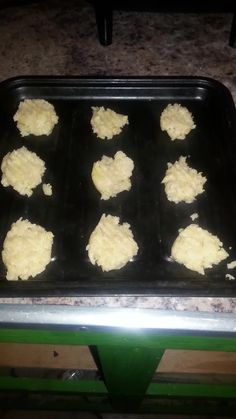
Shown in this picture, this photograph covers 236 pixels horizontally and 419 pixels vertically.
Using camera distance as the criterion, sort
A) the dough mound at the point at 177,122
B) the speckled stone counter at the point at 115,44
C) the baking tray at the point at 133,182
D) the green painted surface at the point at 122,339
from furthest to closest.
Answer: the speckled stone counter at the point at 115,44 → the dough mound at the point at 177,122 → the baking tray at the point at 133,182 → the green painted surface at the point at 122,339

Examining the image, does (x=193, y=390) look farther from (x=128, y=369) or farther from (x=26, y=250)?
(x=26, y=250)

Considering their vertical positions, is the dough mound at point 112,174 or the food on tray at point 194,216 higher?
the dough mound at point 112,174

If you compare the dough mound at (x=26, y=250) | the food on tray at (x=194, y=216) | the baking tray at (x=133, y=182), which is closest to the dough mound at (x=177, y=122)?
the baking tray at (x=133, y=182)

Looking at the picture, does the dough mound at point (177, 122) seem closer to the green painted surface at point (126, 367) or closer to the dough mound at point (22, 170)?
the dough mound at point (22, 170)

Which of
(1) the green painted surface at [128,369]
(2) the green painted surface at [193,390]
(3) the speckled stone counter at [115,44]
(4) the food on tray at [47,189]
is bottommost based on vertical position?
(2) the green painted surface at [193,390]

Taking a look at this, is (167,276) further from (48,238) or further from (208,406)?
(208,406)

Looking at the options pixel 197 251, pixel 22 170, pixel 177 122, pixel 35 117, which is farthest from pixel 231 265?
pixel 35 117

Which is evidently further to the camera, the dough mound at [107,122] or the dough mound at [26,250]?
the dough mound at [107,122]
